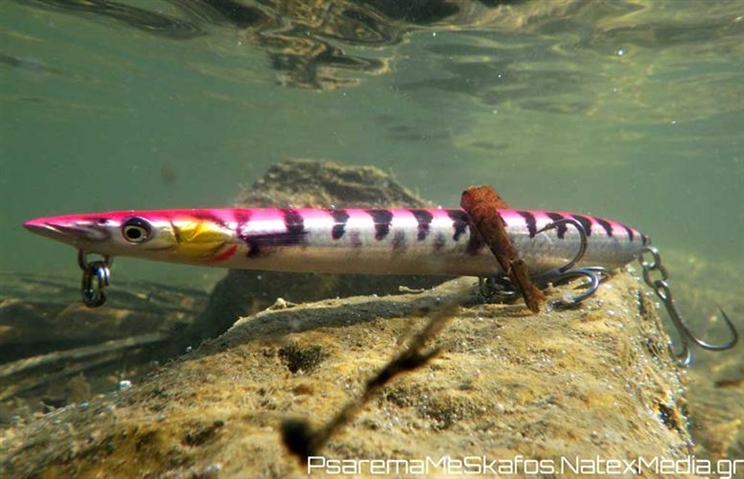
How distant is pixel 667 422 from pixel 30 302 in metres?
8.61

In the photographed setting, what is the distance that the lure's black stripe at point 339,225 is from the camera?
2.90 m

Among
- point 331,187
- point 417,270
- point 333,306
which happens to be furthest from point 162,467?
point 331,187

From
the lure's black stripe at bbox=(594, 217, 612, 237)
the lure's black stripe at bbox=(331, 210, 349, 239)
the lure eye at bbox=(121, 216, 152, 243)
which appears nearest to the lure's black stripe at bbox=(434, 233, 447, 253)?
the lure's black stripe at bbox=(331, 210, 349, 239)

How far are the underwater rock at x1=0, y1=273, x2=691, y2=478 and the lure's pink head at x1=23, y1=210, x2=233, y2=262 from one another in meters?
0.53

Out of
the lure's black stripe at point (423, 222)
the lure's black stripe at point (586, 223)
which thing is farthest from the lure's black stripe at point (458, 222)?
the lure's black stripe at point (586, 223)

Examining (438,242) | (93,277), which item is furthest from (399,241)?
(93,277)

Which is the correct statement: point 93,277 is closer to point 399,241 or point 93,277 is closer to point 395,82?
point 399,241

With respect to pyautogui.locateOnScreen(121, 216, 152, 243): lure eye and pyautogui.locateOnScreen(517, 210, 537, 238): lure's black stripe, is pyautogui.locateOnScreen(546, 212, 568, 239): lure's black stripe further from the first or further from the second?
pyautogui.locateOnScreen(121, 216, 152, 243): lure eye

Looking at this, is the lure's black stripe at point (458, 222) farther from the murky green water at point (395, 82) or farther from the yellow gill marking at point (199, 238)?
the murky green water at point (395, 82)

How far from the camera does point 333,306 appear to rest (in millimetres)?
3107

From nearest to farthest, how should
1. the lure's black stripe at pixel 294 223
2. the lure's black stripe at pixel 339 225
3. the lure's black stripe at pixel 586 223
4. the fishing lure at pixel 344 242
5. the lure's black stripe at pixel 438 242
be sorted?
the fishing lure at pixel 344 242 → the lure's black stripe at pixel 294 223 → the lure's black stripe at pixel 339 225 → the lure's black stripe at pixel 438 242 → the lure's black stripe at pixel 586 223

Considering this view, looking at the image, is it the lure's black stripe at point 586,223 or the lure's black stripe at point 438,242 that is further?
the lure's black stripe at point 586,223

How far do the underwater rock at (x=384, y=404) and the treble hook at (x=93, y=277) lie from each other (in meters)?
0.56

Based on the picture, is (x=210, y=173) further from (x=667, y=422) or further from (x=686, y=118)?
(x=667, y=422)
